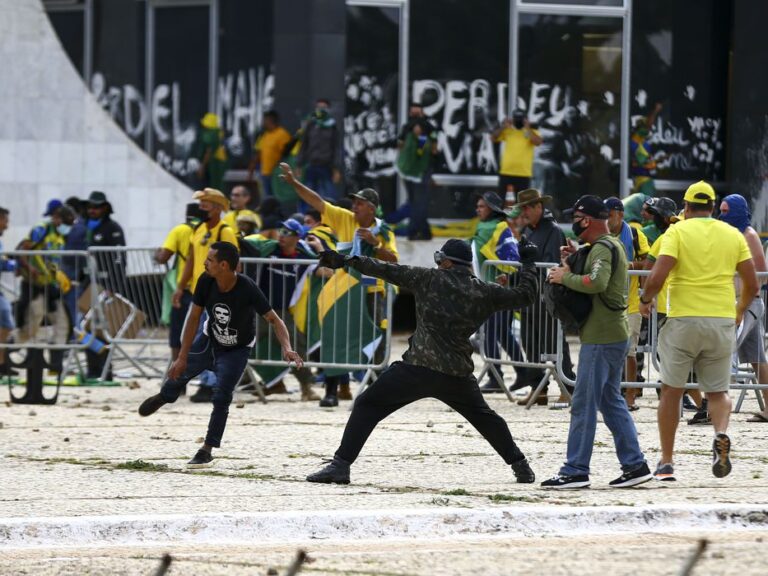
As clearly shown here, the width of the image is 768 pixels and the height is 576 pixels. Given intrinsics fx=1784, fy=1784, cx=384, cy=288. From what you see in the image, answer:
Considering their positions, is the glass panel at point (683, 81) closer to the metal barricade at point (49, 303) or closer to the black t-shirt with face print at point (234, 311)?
the metal barricade at point (49, 303)

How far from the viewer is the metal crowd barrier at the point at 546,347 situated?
13875mm

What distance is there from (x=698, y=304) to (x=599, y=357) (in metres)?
0.73

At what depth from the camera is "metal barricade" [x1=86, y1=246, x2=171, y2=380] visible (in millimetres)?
17328

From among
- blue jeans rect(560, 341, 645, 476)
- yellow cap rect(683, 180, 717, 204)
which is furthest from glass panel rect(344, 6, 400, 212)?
blue jeans rect(560, 341, 645, 476)

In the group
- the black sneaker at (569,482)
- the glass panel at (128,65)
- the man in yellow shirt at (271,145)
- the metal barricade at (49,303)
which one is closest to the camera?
the black sneaker at (569,482)

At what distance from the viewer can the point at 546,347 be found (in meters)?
14.5

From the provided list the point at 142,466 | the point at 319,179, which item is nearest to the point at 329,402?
the point at 142,466

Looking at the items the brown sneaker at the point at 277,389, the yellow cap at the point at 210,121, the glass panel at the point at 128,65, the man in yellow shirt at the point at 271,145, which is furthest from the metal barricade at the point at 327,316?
the glass panel at the point at 128,65

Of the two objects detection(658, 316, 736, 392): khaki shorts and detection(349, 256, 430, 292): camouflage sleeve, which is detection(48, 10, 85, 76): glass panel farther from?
detection(658, 316, 736, 392): khaki shorts

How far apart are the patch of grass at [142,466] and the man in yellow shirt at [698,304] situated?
9.73ft

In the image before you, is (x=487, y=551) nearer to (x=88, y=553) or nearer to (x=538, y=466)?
(x=88, y=553)

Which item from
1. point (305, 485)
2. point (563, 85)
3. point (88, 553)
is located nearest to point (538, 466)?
point (305, 485)

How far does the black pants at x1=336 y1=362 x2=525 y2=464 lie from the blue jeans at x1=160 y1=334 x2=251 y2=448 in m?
1.10

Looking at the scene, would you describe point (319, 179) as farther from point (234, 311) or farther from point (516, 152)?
point (234, 311)
